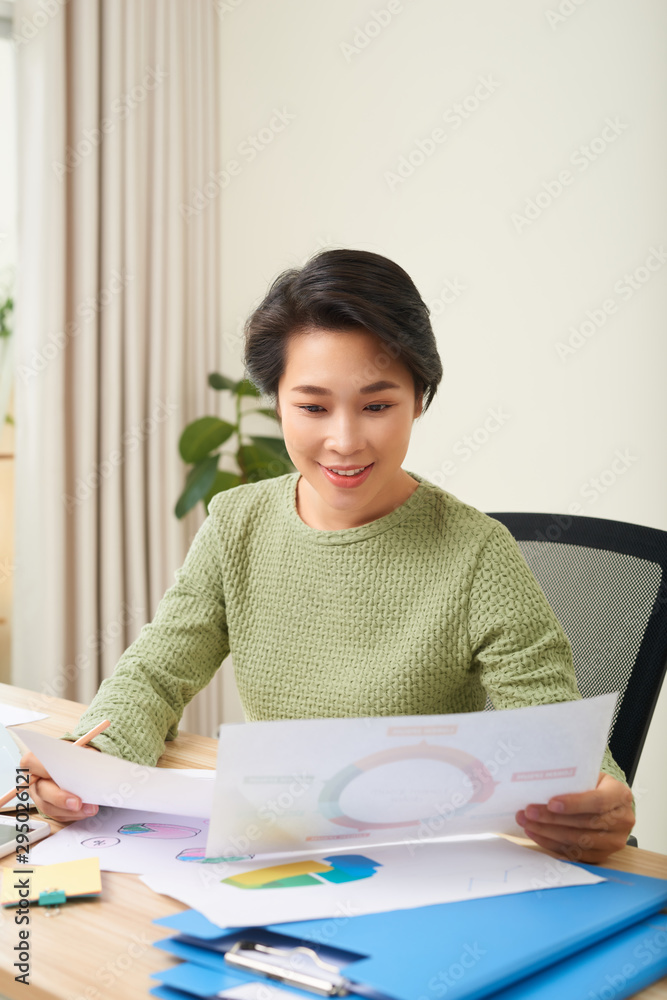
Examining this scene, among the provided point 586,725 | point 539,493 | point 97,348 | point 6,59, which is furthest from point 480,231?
point 586,725

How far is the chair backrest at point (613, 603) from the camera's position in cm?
120

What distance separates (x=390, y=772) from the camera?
2.59 ft

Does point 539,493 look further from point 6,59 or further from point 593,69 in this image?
point 6,59

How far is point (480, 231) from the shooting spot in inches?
95.3

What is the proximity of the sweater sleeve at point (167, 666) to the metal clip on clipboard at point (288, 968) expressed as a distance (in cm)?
41

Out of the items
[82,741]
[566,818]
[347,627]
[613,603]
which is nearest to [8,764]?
[82,741]

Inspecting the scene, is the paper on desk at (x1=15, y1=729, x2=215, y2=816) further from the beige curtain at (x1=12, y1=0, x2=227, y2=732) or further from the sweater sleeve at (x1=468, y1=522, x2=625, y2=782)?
the beige curtain at (x1=12, y1=0, x2=227, y2=732)

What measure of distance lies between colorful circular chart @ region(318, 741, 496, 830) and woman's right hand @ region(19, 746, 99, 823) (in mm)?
274

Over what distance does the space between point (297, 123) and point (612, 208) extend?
3.65 ft

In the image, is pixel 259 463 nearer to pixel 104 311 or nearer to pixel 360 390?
pixel 104 311

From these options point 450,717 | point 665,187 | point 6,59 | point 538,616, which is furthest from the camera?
point 6,59

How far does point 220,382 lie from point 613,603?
1.88 metres

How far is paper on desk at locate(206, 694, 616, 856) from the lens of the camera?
2.50ft

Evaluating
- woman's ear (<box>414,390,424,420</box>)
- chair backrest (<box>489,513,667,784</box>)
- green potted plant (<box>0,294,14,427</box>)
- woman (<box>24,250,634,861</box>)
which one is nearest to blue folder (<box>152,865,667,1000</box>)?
woman (<box>24,250,634,861</box>)
